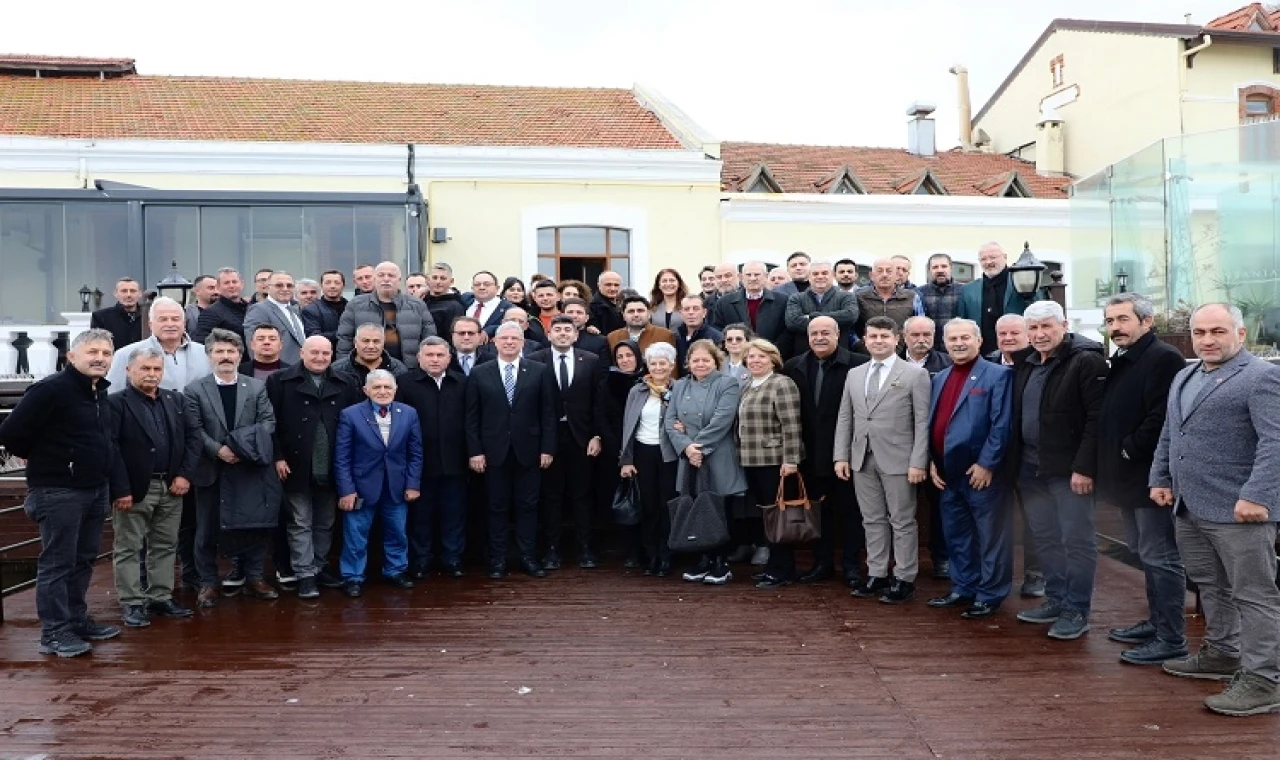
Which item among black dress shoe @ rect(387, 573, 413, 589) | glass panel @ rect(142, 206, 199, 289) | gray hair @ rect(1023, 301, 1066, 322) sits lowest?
black dress shoe @ rect(387, 573, 413, 589)

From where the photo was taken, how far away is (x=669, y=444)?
23.0ft

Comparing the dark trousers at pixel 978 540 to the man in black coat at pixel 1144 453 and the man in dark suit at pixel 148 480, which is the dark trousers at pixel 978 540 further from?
the man in dark suit at pixel 148 480

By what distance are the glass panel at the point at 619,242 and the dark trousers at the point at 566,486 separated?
814 cm

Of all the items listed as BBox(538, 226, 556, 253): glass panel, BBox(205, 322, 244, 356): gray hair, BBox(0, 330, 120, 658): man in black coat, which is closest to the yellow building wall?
BBox(538, 226, 556, 253): glass panel

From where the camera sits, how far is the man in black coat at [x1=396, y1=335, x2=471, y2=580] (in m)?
7.12

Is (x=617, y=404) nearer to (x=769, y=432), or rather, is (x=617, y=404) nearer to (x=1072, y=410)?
(x=769, y=432)

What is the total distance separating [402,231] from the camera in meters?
13.1

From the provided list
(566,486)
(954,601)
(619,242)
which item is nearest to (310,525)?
(566,486)

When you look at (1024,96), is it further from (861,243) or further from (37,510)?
(37,510)

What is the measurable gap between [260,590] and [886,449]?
3950mm

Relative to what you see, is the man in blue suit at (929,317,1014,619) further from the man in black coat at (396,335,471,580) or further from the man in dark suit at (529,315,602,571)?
the man in black coat at (396,335,471,580)

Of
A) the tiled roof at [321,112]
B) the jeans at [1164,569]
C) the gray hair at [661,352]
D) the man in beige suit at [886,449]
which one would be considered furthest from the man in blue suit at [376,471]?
the tiled roof at [321,112]

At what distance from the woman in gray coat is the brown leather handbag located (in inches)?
11.6

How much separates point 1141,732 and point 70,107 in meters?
15.9
